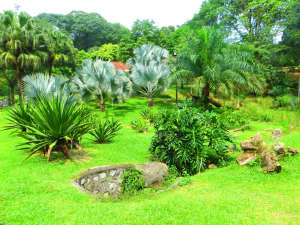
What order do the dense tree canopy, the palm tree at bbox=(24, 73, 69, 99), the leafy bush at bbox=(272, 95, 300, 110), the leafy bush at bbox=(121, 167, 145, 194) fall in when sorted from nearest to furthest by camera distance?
the leafy bush at bbox=(121, 167, 145, 194)
the palm tree at bbox=(24, 73, 69, 99)
the leafy bush at bbox=(272, 95, 300, 110)
the dense tree canopy

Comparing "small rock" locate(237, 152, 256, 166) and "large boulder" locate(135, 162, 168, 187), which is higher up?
"small rock" locate(237, 152, 256, 166)

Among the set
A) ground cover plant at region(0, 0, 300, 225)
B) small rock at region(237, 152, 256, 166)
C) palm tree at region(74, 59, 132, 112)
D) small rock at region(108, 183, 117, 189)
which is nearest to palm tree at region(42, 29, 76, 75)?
palm tree at region(74, 59, 132, 112)

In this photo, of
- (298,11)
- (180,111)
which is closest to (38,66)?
(180,111)

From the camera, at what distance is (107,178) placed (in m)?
6.11

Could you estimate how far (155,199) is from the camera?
4777mm

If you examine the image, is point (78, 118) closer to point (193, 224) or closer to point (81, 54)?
point (193, 224)

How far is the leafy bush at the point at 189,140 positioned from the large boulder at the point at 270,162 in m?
1.26

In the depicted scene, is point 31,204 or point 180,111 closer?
point 31,204

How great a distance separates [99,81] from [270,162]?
13682mm

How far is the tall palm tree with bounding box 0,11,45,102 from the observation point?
→ 18.8m

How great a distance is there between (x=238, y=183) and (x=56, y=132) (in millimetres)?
4885

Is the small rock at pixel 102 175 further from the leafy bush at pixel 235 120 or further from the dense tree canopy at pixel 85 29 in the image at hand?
the dense tree canopy at pixel 85 29

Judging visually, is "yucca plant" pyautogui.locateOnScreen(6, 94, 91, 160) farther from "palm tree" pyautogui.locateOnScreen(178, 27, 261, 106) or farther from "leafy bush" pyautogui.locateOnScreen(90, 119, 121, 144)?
"palm tree" pyautogui.locateOnScreen(178, 27, 261, 106)

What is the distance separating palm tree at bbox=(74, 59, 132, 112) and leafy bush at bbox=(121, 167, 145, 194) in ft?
39.1
